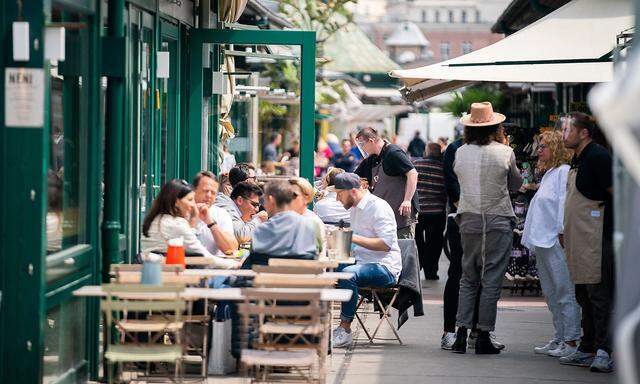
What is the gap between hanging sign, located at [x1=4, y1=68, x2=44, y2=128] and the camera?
7.13 meters

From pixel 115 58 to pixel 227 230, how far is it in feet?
5.81

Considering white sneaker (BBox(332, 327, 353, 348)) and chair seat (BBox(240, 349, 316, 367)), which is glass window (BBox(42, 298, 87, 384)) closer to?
chair seat (BBox(240, 349, 316, 367))

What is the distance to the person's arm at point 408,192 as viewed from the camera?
43.9ft

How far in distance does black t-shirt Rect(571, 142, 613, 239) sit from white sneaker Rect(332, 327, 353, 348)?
2413 millimetres

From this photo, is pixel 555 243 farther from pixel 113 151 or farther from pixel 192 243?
pixel 113 151

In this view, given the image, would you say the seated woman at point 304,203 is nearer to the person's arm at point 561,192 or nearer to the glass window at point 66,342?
the glass window at point 66,342

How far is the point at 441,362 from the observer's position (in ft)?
33.4

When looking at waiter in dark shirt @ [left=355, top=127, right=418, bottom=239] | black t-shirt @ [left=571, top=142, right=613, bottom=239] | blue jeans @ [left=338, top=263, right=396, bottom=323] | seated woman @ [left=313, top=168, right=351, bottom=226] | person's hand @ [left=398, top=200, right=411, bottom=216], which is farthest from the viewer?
waiter in dark shirt @ [left=355, top=127, right=418, bottom=239]

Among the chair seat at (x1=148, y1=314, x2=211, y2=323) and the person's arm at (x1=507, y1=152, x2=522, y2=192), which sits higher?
the person's arm at (x1=507, y1=152, x2=522, y2=192)

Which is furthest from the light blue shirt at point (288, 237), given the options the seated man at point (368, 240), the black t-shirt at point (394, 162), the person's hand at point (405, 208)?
the black t-shirt at point (394, 162)

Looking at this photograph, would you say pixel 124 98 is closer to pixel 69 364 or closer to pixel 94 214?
pixel 94 214

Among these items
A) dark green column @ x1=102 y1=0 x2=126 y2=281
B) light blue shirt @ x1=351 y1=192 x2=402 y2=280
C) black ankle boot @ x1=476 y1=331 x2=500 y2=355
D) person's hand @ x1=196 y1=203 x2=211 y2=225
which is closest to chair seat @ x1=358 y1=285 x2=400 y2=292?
light blue shirt @ x1=351 y1=192 x2=402 y2=280

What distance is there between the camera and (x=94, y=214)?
8.58m

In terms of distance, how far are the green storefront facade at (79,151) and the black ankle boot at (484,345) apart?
2.33 metres
